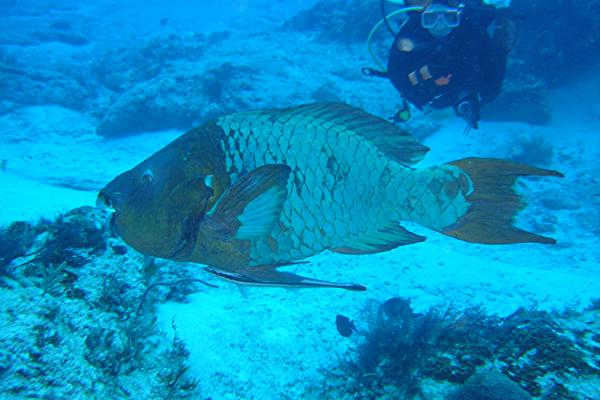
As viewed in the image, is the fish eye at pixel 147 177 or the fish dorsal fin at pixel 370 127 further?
the fish dorsal fin at pixel 370 127

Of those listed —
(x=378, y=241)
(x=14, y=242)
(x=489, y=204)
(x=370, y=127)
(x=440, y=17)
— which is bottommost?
(x=14, y=242)

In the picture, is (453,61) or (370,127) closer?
(370,127)

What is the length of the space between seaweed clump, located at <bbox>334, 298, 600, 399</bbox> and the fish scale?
1.20 m

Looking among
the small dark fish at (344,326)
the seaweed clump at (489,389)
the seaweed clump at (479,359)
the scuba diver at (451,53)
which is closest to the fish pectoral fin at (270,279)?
the seaweed clump at (489,389)

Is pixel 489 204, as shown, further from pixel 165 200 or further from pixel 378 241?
pixel 165 200

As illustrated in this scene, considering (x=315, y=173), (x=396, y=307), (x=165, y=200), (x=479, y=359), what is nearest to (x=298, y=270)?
(x=396, y=307)

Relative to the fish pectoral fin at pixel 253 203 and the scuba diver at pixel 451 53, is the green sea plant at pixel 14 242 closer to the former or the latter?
the fish pectoral fin at pixel 253 203

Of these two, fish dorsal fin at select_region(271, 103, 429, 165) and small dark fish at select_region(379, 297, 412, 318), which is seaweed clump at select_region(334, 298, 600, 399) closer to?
small dark fish at select_region(379, 297, 412, 318)

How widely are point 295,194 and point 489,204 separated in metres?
1.05

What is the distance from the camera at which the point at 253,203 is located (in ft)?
4.85

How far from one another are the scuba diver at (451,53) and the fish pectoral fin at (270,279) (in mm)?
4175

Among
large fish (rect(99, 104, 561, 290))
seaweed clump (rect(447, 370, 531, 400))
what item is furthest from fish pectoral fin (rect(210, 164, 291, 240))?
seaweed clump (rect(447, 370, 531, 400))

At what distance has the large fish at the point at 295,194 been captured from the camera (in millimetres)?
1565

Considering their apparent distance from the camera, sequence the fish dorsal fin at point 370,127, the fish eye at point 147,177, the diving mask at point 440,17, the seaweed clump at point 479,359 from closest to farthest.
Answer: the fish eye at point 147,177
the fish dorsal fin at point 370,127
the seaweed clump at point 479,359
the diving mask at point 440,17
